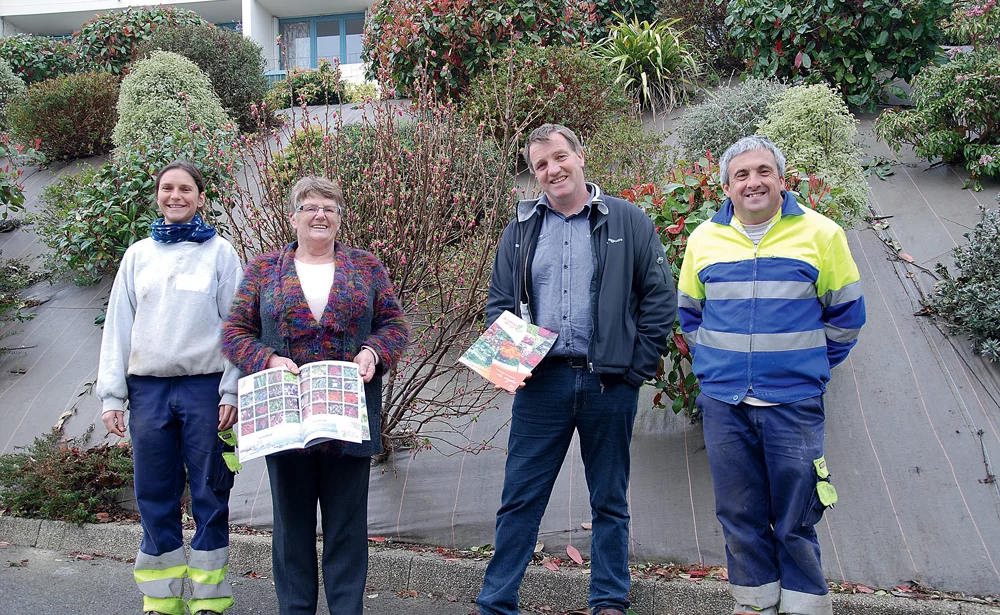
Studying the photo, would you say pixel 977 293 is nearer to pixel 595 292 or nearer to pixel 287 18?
pixel 595 292

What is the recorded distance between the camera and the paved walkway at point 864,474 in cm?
402

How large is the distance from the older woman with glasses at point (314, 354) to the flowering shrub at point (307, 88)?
1.98 m

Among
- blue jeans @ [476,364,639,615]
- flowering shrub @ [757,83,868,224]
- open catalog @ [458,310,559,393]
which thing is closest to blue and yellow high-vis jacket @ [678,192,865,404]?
blue jeans @ [476,364,639,615]

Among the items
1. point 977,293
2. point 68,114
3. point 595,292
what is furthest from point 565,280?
point 68,114

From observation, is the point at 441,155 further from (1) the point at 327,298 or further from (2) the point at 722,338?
(2) the point at 722,338

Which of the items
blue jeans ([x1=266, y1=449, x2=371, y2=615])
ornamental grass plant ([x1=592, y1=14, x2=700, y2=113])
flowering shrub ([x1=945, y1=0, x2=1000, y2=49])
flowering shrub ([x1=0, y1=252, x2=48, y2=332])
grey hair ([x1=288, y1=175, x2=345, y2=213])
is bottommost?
flowering shrub ([x1=0, y1=252, x2=48, y2=332])

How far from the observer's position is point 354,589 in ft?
11.0

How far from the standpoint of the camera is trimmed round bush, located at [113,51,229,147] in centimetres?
914

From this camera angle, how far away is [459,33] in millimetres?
9242

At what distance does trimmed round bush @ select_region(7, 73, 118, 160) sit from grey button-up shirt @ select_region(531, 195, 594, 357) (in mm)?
9328

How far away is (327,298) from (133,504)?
287cm

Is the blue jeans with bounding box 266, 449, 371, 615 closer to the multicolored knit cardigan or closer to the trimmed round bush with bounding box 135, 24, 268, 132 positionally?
the multicolored knit cardigan

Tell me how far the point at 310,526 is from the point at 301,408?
1.94 feet

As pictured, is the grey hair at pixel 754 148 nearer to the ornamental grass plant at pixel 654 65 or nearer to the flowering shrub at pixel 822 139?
the flowering shrub at pixel 822 139
